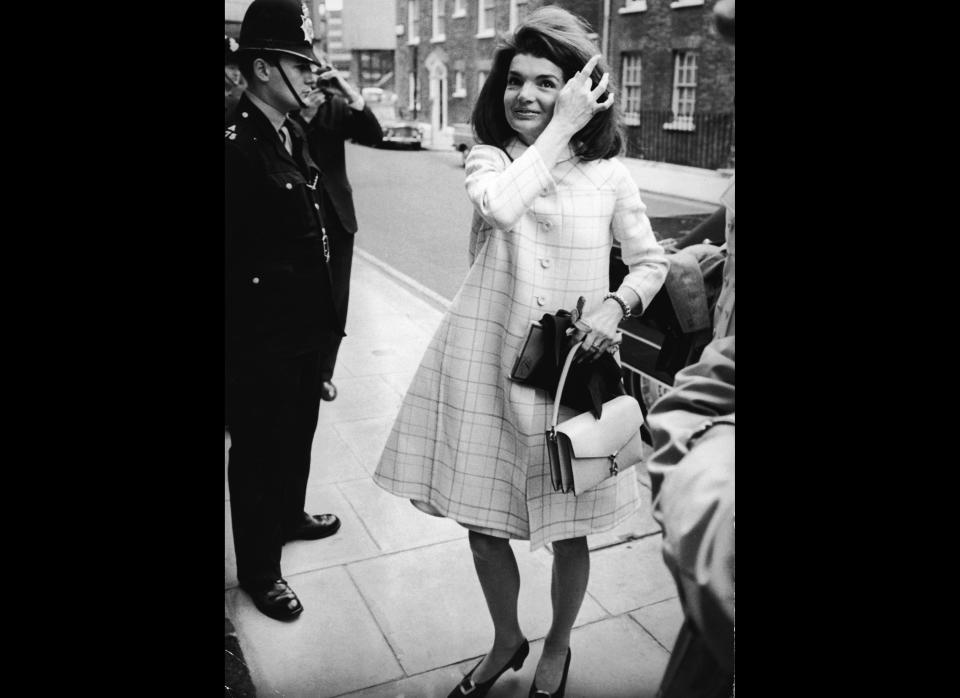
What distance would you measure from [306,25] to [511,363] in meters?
1.09

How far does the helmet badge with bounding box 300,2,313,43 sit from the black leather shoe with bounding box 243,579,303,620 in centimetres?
167

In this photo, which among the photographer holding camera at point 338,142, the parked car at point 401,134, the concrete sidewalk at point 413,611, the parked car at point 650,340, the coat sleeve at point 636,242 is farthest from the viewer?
the parked car at point 401,134

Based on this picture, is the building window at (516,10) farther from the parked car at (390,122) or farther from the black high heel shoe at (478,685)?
the black high heel shoe at (478,685)

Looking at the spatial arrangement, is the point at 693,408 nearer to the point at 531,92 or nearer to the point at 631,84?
the point at 531,92

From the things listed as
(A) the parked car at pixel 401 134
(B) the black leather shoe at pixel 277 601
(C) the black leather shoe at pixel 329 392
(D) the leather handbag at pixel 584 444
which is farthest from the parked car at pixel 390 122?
(B) the black leather shoe at pixel 277 601

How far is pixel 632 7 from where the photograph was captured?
277 cm

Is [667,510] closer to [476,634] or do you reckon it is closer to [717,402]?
[717,402]

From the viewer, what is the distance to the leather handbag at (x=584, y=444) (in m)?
2.16

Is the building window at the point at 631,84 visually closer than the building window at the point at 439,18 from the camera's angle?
No

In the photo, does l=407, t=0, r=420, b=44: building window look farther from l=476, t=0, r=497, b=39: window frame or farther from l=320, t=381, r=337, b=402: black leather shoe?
l=320, t=381, r=337, b=402: black leather shoe

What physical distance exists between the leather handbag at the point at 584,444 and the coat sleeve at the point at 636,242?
0.82 feet
